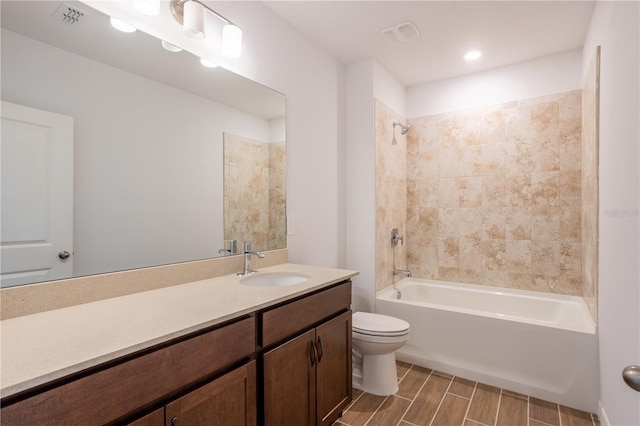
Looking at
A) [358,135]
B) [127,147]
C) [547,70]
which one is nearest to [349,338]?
[127,147]

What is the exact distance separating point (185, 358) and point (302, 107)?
1.89m

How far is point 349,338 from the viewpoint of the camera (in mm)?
1896

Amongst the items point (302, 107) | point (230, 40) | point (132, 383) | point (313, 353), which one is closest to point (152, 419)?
point (132, 383)

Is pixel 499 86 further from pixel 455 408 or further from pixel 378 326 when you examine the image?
pixel 455 408

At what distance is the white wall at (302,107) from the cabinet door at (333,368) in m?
0.67

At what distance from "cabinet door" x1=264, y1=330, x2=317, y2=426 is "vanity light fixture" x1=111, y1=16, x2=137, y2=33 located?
1520 millimetres

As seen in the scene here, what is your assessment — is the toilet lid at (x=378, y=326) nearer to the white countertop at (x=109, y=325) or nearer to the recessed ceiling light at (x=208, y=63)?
the white countertop at (x=109, y=325)

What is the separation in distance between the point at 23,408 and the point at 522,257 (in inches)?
131

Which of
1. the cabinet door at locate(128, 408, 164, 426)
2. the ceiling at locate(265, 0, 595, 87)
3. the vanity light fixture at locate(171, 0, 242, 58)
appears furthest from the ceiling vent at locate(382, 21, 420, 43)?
the cabinet door at locate(128, 408, 164, 426)

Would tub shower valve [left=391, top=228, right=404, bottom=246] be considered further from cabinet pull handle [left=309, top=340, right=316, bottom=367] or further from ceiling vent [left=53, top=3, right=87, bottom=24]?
ceiling vent [left=53, top=3, right=87, bottom=24]

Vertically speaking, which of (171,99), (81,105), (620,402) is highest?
(171,99)

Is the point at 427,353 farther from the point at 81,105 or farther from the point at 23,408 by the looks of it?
the point at 81,105

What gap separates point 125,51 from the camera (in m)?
1.40

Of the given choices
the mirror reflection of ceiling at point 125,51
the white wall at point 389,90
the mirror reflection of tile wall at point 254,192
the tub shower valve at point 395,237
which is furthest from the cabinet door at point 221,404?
the white wall at point 389,90
